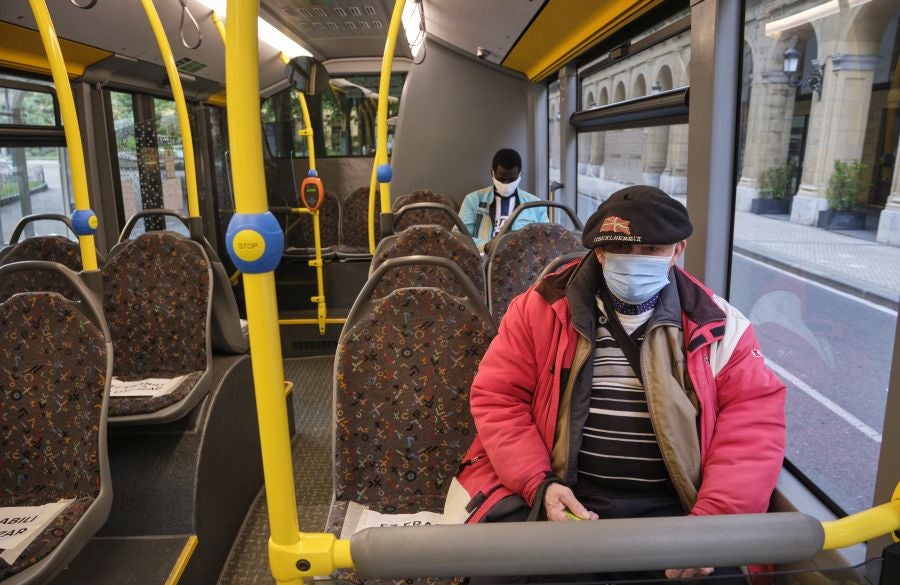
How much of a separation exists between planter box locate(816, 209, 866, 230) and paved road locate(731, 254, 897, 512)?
189mm

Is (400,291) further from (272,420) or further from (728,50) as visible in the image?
(728,50)

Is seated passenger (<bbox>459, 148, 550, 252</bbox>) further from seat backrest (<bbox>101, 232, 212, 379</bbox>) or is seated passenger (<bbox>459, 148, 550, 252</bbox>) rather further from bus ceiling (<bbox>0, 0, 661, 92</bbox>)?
seat backrest (<bbox>101, 232, 212, 379</bbox>)

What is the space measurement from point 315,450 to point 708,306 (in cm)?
275

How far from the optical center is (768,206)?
2.27 metres

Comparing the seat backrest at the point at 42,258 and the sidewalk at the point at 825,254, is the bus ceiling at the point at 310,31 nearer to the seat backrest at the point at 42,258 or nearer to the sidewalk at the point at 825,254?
the seat backrest at the point at 42,258

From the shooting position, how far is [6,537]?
1.91 metres

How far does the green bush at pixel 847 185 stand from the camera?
5.73 feet

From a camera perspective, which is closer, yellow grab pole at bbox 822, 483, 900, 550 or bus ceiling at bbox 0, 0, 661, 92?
yellow grab pole at bbox 822, 483, 900, 550

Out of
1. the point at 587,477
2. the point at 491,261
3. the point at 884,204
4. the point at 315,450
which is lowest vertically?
the point at 315,450

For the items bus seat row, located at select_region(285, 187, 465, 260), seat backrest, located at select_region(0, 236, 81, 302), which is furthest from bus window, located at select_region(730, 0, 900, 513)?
bus seat row, located at select_region(285, 187, 465, 260)

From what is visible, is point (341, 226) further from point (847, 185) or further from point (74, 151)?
point (847, 185)

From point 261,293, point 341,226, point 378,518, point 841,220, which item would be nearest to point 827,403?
point 841,220

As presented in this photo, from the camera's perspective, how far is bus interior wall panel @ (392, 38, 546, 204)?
7.73 meters

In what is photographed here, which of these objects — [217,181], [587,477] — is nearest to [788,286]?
[587,477]
